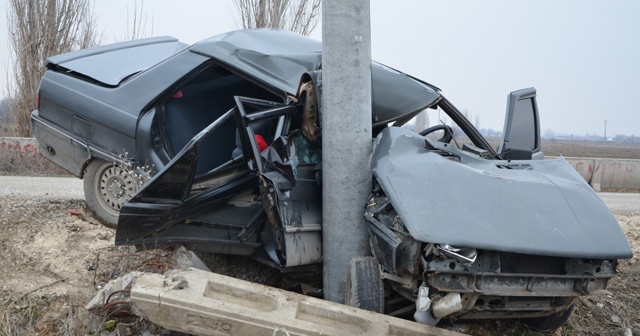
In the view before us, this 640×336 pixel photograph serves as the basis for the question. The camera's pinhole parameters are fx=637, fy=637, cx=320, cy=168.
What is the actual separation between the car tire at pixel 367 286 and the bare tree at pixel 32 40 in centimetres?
1264

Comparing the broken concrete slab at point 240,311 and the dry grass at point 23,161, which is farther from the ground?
the broken concrete slab at point 240,311

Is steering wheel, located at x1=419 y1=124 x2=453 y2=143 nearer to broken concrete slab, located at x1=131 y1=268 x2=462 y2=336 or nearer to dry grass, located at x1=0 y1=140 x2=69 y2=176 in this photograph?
broken concrete slab, located at x1=131 y1=268 x2=462 y2=336

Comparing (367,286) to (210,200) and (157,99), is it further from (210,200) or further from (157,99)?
(157,99)

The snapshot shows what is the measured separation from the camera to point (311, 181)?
454 centimetres

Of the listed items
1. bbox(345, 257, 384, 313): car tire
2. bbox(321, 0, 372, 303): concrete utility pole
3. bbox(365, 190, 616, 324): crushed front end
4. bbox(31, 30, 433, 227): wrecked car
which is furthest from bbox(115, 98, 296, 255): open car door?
bbox(365, 190, 616, 324): crushed front end

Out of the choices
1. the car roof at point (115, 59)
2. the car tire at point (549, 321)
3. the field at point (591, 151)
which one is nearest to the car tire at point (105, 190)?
the car roof at point (115, 59)

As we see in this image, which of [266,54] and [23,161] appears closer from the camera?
[266,54]

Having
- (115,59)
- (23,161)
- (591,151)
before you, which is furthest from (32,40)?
(591,151)

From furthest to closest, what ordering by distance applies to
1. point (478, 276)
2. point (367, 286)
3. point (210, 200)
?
point (210, 200)
point (367, 286)
point (478, 276)

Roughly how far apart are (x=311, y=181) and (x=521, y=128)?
181cm

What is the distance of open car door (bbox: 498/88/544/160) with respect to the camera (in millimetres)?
4746

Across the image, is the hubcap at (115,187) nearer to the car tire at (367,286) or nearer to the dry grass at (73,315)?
the dry grass at (73,315)

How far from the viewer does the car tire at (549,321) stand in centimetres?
435

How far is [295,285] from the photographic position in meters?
4.82
